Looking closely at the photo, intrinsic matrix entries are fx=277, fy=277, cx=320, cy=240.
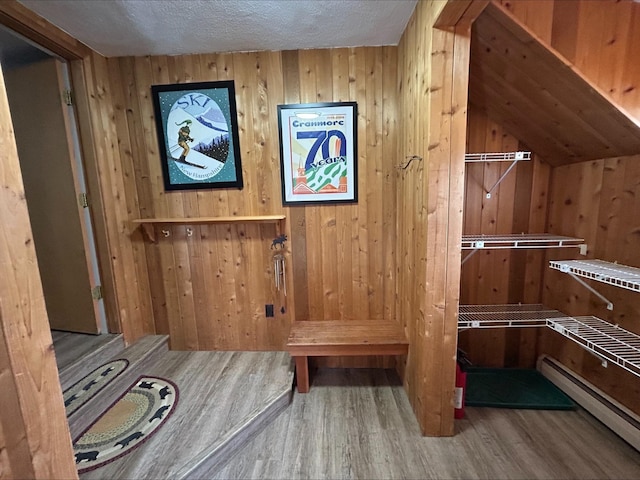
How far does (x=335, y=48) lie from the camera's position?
2039 mm

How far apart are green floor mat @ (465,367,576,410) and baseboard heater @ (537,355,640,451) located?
2.3 inches

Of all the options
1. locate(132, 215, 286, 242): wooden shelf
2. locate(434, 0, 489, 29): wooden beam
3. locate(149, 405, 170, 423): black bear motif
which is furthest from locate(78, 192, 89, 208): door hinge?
locate(434, 0, 489, 29): wooden beam

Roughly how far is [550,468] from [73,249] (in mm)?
3325

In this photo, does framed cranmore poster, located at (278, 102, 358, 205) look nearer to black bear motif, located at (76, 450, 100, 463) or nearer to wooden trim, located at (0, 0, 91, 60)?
wooden trim, located at (0, 0, 91, 60)

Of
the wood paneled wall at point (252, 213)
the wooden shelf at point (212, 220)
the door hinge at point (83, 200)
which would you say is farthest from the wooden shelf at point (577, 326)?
the door hinge at point (83, 200)

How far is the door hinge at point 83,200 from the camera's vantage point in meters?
2.02

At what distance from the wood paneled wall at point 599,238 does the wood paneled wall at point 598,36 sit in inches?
17.5

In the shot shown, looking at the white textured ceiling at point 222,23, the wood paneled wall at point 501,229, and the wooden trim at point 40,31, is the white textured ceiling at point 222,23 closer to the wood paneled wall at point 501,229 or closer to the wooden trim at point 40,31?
the wooden trim at point 40,31

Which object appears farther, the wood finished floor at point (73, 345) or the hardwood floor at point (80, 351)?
the wood finished floor at point (73, 345)

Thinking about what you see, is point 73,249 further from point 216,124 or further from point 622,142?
point 622,142

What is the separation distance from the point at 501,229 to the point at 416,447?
1632 mm

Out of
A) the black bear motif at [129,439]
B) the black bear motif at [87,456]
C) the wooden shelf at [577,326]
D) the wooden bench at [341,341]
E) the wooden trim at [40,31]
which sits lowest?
the black bear motif at [129,439]

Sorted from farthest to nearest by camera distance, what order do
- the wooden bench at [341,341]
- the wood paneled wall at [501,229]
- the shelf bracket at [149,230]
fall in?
the shelf bracket at [149,230]
the wood paneled wall at [501,229]
the wooden bench at [341,341]

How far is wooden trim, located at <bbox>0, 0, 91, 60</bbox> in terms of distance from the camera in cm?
148
